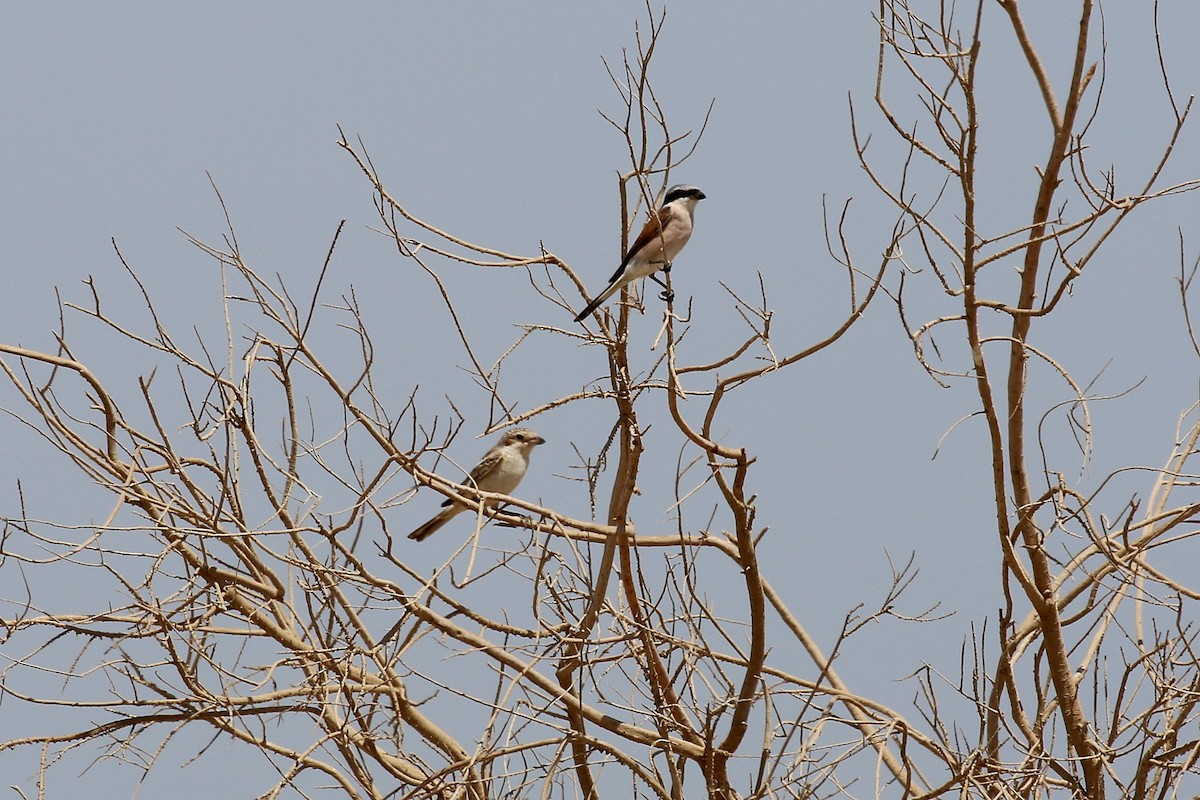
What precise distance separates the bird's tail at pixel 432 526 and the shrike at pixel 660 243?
78.1 inches

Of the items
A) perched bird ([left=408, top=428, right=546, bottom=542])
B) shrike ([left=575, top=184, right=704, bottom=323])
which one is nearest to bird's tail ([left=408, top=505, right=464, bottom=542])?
perched bird ([left=408, top=428, right=546, bottom=542])

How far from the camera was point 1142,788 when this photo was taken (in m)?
4.46

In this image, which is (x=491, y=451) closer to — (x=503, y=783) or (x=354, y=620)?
(x=354, y=620)

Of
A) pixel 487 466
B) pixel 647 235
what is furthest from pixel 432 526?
pixel 647 235

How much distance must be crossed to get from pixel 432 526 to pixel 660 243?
2.59 meters

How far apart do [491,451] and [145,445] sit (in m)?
3.51

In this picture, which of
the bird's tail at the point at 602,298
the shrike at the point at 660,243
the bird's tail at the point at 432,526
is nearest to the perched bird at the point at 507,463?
the bird's tail at the point at 432,526

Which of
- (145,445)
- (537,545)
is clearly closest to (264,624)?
(145,445)

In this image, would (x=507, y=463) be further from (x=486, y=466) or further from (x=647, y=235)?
(x=647, y=235)

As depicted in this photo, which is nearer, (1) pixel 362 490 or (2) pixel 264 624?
(1) pixel 362 490

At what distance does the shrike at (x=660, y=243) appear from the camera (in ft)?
16.9

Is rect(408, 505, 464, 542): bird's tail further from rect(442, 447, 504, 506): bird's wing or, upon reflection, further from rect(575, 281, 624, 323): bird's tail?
rect(575, 281, 624, 323): bird's tail

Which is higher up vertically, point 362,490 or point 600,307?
point 600,307

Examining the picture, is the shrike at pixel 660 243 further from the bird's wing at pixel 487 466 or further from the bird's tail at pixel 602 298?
the bird's wing at pixel 487 466
